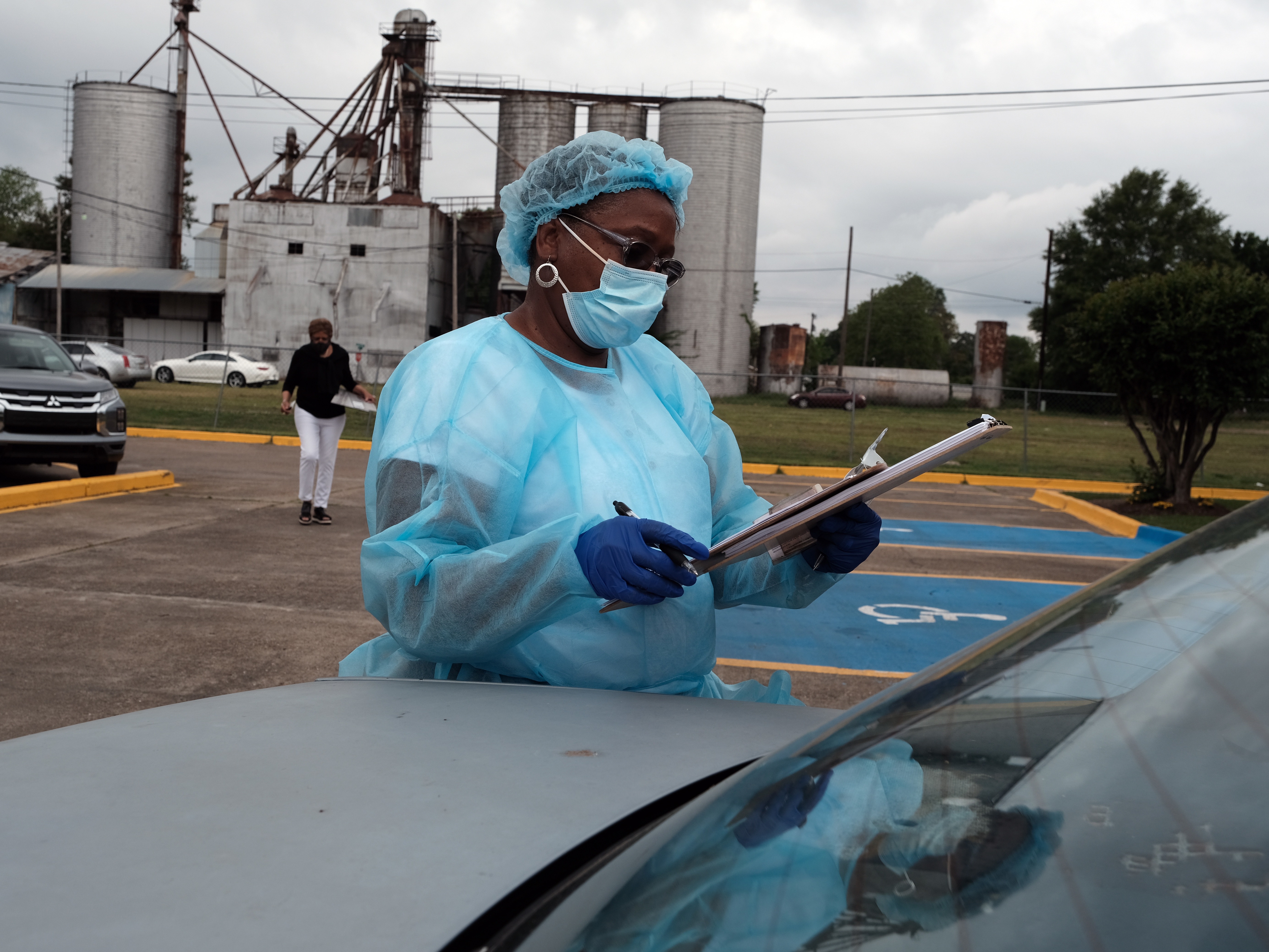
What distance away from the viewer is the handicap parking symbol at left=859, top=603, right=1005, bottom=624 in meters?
6.60

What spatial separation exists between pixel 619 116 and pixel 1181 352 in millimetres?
A: 35965

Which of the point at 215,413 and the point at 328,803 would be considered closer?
the point at 328,803

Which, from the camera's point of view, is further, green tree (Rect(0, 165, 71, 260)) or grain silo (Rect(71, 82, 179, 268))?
green tree (Rect(0, 165, 71, 260))

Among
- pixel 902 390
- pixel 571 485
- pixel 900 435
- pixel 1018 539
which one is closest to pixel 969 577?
pixel 1018 539

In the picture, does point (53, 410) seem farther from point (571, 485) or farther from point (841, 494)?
point (841, 494)

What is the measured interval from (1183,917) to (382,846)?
30.0 inches

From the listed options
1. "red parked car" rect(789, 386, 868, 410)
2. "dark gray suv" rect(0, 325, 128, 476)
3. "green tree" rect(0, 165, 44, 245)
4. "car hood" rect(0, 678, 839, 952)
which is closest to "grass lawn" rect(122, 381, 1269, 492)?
"red parked car" rect(789, 386, 868, 410)

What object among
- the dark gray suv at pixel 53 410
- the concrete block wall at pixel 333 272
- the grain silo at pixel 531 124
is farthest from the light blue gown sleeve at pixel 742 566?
the grain silo at pixel 531 124

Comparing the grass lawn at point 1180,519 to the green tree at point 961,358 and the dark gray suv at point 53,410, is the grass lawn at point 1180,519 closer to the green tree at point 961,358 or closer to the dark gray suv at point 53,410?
the dark gray suv at point 53,410

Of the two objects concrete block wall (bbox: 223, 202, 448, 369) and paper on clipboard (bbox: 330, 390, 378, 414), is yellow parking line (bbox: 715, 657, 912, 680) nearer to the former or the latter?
paper on clipboard (bbox: 330, 390, 378, 414)

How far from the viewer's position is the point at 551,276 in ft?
6.89

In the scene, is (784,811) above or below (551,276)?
below

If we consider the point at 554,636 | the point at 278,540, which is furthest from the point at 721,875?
the point at 278,540

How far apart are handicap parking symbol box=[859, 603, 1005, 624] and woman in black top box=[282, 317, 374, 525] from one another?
4266 millimetres
